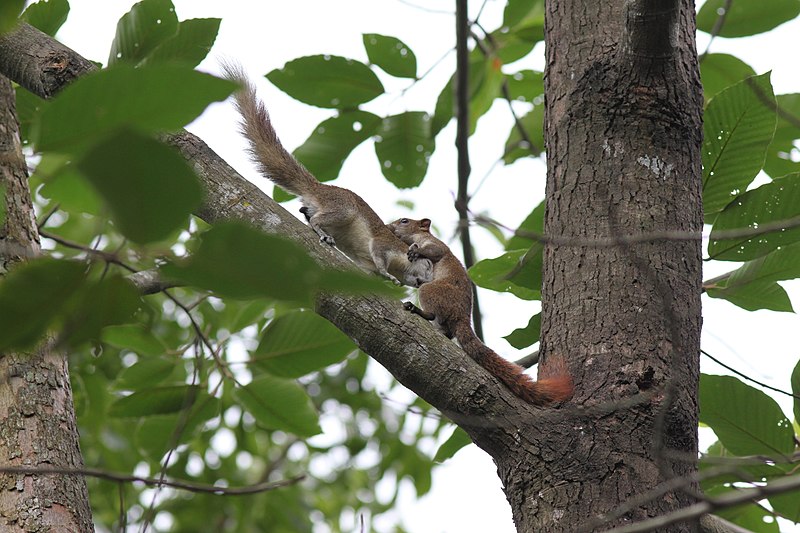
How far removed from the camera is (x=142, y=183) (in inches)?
23.6

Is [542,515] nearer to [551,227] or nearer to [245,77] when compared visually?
[551,227]

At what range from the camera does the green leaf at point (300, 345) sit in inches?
105

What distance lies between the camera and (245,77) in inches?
142

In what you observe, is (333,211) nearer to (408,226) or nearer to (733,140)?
(408,226)

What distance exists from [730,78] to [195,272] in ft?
8.65

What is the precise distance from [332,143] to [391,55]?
357 millimetres

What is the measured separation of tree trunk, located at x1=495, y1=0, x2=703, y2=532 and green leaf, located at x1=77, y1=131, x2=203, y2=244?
1348 millimetres

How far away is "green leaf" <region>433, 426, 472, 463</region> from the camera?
2611mm

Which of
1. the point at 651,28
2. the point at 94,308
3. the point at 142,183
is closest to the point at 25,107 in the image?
the point at 651,28

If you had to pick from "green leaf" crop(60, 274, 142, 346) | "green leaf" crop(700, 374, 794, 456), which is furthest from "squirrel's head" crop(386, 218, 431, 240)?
"green leaf" crop(60, 274, 142, 346)

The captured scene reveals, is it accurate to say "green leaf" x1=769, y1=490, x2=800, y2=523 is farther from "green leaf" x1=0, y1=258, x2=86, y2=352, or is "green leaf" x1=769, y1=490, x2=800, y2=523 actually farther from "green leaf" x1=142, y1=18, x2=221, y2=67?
"green leaf" x1=0, y1=258, x2=86, y2=352

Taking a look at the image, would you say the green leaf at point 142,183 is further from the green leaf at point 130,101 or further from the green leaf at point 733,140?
the green leaf at point 733,140

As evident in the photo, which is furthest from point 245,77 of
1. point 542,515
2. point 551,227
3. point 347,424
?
point 347,424

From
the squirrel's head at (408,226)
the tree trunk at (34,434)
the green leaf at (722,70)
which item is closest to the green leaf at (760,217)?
the green leaf at (722,70)
